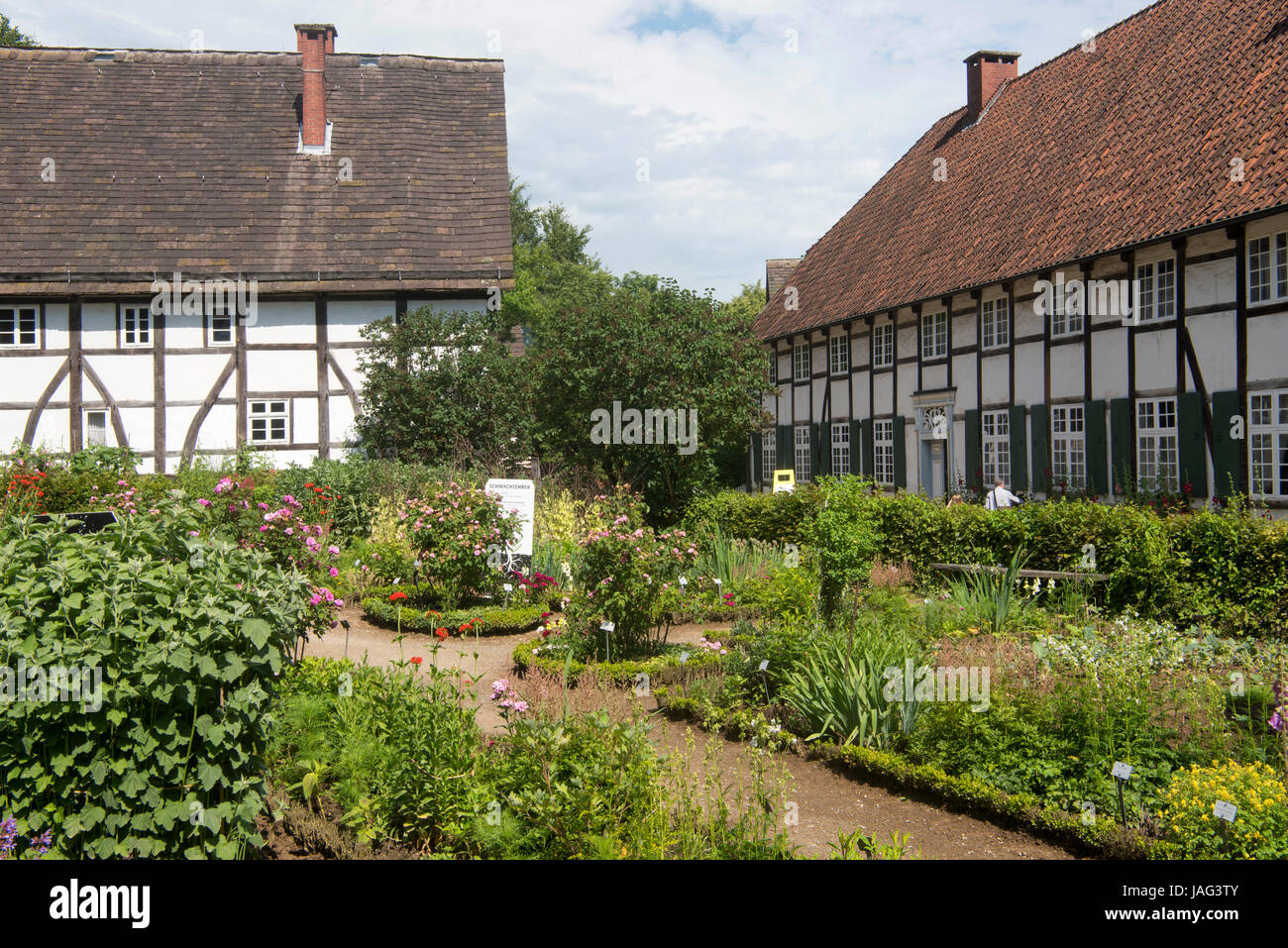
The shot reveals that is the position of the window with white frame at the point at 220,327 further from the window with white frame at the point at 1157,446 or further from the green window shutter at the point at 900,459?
the window with white frame at the point at 1157,446

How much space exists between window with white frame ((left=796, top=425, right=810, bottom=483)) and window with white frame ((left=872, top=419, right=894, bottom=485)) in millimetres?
3560

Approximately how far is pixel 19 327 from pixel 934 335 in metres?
17.9

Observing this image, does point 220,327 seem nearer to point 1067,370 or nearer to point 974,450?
point 974,450

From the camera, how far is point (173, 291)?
18984 millimetres

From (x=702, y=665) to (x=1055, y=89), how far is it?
18.1 meters

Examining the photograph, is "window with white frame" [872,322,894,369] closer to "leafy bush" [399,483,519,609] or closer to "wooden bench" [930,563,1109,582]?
"wooden bench" [930,563,1109,582]

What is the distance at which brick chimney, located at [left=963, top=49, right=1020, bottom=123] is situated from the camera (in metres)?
24.1

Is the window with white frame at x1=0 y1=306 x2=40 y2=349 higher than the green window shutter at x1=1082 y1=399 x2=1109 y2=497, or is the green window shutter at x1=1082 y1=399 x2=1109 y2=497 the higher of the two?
the window with white frame at x1=0 y1=306 x2=40 y2=349

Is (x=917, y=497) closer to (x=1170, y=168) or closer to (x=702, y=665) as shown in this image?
(x=702, y=665)

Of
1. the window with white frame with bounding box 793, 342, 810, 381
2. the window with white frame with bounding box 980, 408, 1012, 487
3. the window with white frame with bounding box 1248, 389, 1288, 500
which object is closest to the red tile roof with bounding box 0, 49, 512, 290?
the window with white frame with bounding box 793, 342, 810, 381

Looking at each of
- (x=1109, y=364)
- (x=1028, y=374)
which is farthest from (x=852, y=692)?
(x=1028, y=374)

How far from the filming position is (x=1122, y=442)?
15555 millimetres
